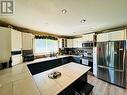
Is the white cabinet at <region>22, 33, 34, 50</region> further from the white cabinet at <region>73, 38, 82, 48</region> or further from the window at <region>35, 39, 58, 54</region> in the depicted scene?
the white cabinet at <region>73, 38, 82, 48</region>

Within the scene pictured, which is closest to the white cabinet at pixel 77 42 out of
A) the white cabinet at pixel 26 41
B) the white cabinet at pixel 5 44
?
the white cabinet at pixel 26 41

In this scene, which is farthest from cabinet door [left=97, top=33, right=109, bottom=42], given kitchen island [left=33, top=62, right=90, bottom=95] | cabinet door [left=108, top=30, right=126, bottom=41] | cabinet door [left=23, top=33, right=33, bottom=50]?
cabinet door [left=23, top=33, right=33, bottom=50]

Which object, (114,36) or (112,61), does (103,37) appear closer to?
(114,36)

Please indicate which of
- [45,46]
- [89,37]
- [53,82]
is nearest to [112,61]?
[89,37]

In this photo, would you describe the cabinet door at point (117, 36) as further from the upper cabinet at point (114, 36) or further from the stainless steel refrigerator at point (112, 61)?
the stainless steel refrigerator at point (112, 61)

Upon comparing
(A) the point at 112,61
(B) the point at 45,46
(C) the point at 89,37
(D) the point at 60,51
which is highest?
(C) the point at 89,37

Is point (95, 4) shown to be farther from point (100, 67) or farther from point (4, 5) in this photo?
point (100, 67)

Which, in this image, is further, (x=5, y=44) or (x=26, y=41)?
(x=26, y=41)

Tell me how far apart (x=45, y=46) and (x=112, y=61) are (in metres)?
3.45

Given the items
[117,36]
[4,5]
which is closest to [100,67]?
[117,36]

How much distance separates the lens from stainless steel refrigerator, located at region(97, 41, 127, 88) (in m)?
Answer: 2.95

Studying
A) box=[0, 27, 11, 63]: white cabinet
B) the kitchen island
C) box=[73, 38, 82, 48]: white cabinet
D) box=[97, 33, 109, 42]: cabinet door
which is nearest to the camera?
the kitchen island

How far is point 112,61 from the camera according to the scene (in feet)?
10.6

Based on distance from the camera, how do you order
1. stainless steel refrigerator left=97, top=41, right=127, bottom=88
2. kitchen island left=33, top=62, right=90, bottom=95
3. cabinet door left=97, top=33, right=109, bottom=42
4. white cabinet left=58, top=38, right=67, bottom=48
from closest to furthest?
kitchen island left=33, top=62, right=90, bottom=95 < stainless steel refrigerator left=97, top=41, right=127, bottom=88 < cabinet door left=97, top=33, right=109, bottom=42 < white cabinet left=58, top=38, right=67, bottom=48
